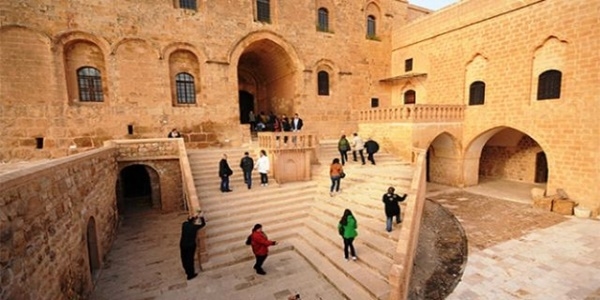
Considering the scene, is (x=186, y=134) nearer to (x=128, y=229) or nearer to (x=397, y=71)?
(x=128, y=229)

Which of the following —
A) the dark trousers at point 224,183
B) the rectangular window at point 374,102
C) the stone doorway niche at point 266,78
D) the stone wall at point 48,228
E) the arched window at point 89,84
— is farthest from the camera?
the rectangular window at point 374,102

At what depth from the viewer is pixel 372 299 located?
5414 millimetres

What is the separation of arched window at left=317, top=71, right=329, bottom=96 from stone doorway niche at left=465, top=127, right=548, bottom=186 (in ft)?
30.7

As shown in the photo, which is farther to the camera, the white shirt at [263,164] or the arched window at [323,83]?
the arched window at [323,83]

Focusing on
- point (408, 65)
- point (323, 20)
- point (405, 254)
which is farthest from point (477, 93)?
point (405, 254)

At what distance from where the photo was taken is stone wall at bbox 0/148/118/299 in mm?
3389

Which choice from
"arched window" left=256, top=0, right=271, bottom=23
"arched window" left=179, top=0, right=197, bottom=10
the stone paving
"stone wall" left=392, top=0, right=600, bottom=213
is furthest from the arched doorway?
"arched window" left=179, top=0, right=197, bottom=10

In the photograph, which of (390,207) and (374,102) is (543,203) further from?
(374,102)

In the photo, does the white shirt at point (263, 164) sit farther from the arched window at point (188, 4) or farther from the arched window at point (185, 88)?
the arched window at point (188, 4)

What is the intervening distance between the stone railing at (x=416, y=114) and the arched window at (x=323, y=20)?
6.23m

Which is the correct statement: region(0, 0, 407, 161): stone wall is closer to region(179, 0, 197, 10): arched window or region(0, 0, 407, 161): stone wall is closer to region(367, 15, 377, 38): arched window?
region(179, 0, 197, 10): arched window

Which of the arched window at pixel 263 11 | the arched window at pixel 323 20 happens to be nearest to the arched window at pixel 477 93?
the arched window at pixel 323 20

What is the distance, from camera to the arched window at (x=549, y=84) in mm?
12258

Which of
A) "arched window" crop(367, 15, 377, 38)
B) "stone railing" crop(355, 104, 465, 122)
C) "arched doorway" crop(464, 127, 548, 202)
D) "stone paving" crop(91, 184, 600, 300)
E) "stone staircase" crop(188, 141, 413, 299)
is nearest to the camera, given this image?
"stone paving" crop(91, 184, 600, 300)
